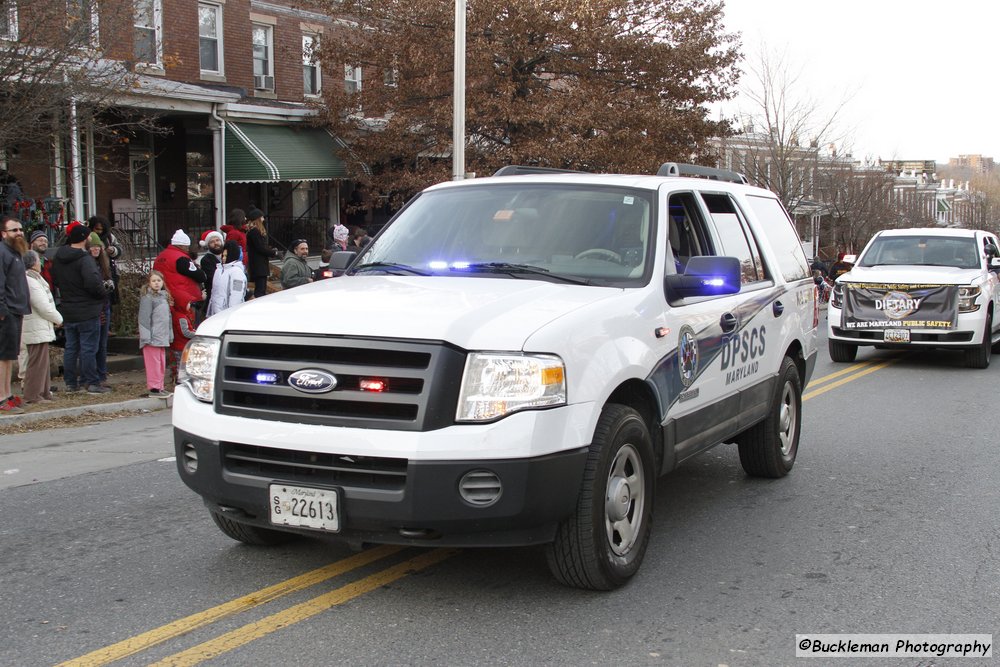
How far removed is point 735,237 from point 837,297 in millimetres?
8493

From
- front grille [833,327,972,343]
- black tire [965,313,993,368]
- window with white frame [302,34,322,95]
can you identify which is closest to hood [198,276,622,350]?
front grille [833,327,972,343]

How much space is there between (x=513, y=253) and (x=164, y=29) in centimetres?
2053

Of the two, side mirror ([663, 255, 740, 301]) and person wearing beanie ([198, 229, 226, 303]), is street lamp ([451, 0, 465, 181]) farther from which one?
side mirror ([663, 255, 740, 301])

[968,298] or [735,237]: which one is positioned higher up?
[735,237]

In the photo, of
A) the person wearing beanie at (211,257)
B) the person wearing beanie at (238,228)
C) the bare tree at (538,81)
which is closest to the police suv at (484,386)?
the person wearing beanie at (211,257)

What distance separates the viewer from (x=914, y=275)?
13898 millimetres

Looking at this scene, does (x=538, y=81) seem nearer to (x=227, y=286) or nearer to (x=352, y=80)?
(x=352, y=80)

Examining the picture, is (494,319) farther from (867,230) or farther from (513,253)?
(867,230)

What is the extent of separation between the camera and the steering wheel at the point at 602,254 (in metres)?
5.34

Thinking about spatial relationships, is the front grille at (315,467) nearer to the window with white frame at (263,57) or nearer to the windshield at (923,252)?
the windshield at (923,252)

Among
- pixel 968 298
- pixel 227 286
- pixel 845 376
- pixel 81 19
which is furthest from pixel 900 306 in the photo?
pixel 81 19

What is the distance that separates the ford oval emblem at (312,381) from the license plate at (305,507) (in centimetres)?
41

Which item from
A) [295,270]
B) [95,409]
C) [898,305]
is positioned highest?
[295,270]

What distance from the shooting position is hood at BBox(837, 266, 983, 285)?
44.8ft
